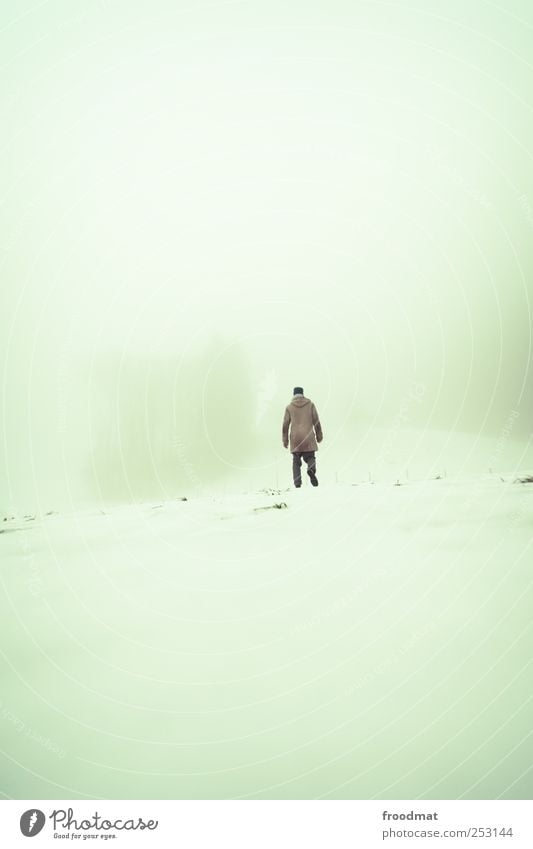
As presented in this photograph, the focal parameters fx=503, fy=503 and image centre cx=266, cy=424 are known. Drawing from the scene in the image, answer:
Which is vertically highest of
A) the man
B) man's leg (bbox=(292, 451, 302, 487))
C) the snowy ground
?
the man

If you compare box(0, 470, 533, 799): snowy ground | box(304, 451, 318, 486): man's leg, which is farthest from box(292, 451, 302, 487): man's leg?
box(0, 470, 533, 799): snowy ground

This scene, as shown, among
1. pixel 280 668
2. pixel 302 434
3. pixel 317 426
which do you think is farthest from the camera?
pixel 317 426

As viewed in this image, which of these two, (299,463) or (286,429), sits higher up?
(286,429)

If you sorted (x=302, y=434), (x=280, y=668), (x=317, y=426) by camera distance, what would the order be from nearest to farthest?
(x=280, y=668), (x=302, y=434), (x=317, y=426)

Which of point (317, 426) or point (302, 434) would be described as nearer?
point (302, 434)

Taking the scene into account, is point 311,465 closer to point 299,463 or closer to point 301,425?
point 299,463

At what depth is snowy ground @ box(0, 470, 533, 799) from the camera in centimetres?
193

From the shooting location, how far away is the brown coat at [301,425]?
5.82 meters

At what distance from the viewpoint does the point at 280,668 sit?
2.20 metres

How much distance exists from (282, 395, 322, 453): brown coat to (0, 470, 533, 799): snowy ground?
2.66 metres

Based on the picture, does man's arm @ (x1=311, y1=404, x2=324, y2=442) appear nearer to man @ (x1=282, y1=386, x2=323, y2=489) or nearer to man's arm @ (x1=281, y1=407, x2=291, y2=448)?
man @ (x1=282, y1=386, x2=323, y2=489)

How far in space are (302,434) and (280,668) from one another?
381 centimetres

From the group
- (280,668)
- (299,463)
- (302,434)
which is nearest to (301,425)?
(302,434)

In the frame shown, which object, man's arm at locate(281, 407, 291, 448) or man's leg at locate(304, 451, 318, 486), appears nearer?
man's leg at locate(304, 451, 318, 486)
